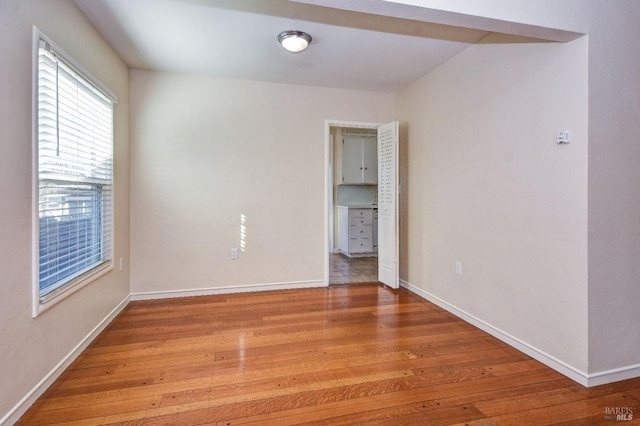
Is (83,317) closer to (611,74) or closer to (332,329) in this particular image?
(332,329)

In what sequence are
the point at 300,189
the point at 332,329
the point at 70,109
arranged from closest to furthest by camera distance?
the point at 70,109 → the point at 332,329 → the point at 300,189

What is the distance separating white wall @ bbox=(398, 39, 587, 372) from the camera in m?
2.03

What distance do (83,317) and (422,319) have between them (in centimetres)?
279

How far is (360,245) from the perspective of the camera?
19.9ft

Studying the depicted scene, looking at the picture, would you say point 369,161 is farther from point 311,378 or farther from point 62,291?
point 62,291

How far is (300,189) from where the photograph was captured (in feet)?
13.0

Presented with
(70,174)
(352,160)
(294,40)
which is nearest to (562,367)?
(294,40)

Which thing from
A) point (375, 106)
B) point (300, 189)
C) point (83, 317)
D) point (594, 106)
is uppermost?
point (375, 106)

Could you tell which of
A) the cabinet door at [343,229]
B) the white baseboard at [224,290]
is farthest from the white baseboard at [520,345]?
the cabinet door at [343,229]

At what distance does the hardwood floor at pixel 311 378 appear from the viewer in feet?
5.61

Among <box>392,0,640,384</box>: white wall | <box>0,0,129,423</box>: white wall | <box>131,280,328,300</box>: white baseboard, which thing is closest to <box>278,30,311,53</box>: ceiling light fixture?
<box>0,0,129,423</box>: white wall

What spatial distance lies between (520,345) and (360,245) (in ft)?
12.3

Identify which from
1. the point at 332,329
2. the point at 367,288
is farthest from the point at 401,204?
the point at 332,329

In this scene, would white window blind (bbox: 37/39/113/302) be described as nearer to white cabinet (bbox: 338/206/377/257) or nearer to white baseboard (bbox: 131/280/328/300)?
white baseboard (bbox: 131/280/328/300)
